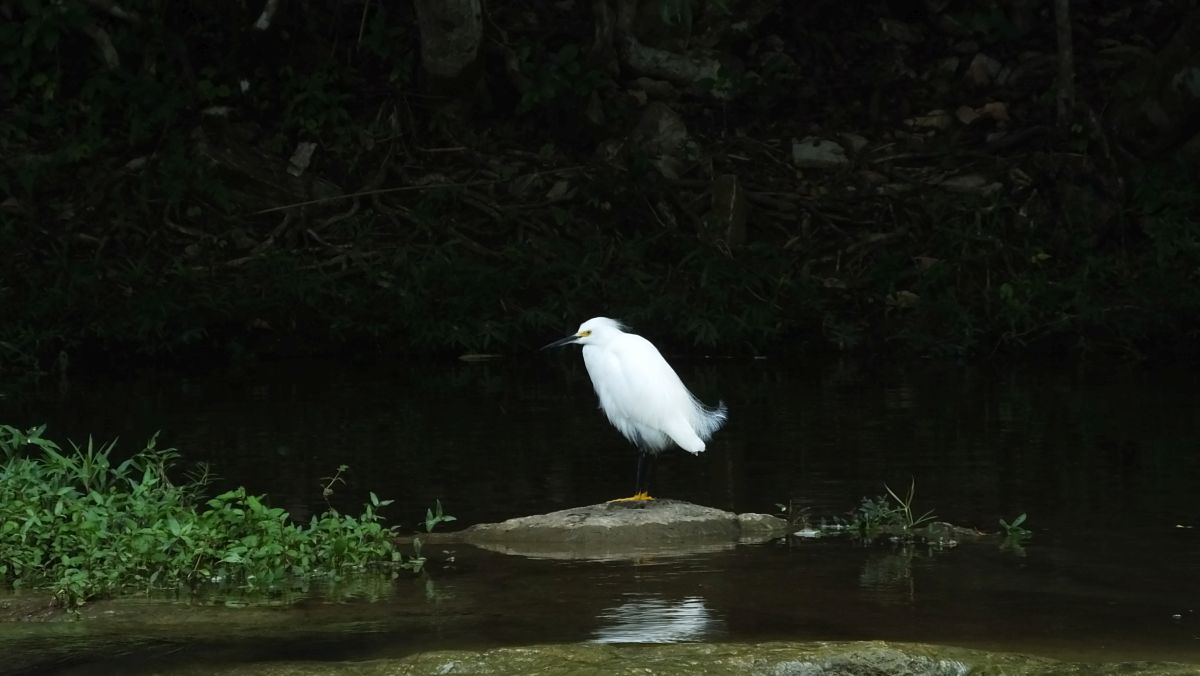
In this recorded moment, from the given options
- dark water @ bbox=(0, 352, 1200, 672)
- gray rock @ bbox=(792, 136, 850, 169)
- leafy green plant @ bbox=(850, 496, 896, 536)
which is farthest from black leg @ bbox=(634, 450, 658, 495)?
gray rock @ bbox=(792, 136, 850, 169)

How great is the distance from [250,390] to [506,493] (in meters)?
3.64

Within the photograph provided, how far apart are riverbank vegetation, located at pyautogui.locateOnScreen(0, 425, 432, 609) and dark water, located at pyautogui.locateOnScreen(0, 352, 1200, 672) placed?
241 mm

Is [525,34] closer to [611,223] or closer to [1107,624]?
[611,223]

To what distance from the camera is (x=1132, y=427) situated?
9.02m

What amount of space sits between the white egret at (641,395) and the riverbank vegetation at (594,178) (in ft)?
15.4

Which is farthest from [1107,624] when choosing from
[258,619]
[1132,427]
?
[1132,427]

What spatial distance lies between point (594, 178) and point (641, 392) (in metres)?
6.83

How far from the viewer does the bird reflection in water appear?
4.91 meters

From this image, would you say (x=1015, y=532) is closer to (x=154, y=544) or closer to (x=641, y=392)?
(x=641, y=392)

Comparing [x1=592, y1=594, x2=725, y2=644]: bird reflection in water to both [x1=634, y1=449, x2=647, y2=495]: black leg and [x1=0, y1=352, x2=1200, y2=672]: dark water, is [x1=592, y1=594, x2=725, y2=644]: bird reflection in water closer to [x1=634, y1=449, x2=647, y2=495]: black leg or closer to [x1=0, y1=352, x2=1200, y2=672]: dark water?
[x1=0, y1=352, x2=1200, y2=672]: dark water

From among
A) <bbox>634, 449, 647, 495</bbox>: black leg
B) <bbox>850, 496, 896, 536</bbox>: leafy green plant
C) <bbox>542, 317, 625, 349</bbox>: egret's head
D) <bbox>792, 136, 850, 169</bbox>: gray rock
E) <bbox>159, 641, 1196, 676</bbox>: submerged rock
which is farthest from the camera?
<bbox>792, 136, 850, 169</bbox>: gray rock

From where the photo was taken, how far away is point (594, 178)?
44.5ft

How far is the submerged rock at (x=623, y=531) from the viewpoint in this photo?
247 inches

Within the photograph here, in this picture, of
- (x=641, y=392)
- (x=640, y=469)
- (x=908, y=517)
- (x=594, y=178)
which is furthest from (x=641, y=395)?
(x=594, y=178)
